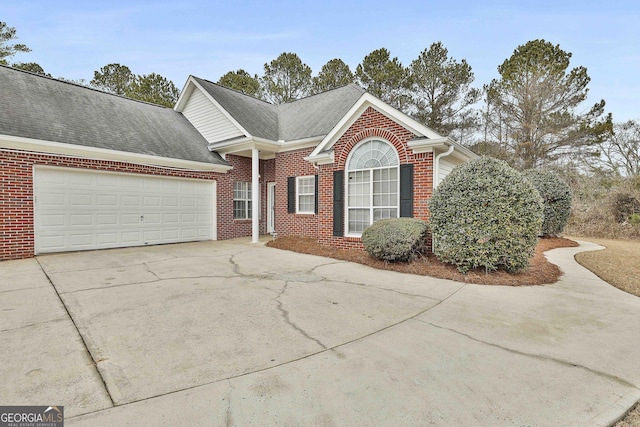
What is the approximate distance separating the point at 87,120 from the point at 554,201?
55.3 feet

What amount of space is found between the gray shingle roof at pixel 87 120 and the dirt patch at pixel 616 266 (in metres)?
11.8

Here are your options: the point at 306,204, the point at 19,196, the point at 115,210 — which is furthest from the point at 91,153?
A: the point at 306,204

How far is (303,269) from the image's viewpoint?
6.77 metres

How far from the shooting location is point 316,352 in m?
2.95

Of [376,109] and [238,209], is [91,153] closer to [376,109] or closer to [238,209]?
[238,209]

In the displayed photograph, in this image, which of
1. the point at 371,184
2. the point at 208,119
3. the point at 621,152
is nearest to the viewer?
the point at 371,184

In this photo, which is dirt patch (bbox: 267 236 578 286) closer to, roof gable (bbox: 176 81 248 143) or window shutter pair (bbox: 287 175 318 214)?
window shutter pair (bbox: 287 175 318 214)

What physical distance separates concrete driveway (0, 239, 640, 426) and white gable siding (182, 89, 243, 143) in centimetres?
805

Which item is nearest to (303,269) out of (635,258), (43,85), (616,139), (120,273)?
(120,273)

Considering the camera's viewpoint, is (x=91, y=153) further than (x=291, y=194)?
No

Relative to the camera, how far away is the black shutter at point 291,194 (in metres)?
11.9

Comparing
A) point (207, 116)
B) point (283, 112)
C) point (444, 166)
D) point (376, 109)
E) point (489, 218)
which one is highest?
point (283, 112)

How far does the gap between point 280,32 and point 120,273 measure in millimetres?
12045

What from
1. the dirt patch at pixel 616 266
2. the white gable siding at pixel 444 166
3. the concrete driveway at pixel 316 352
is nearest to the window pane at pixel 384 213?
the white gable siding at pixel 444 166
